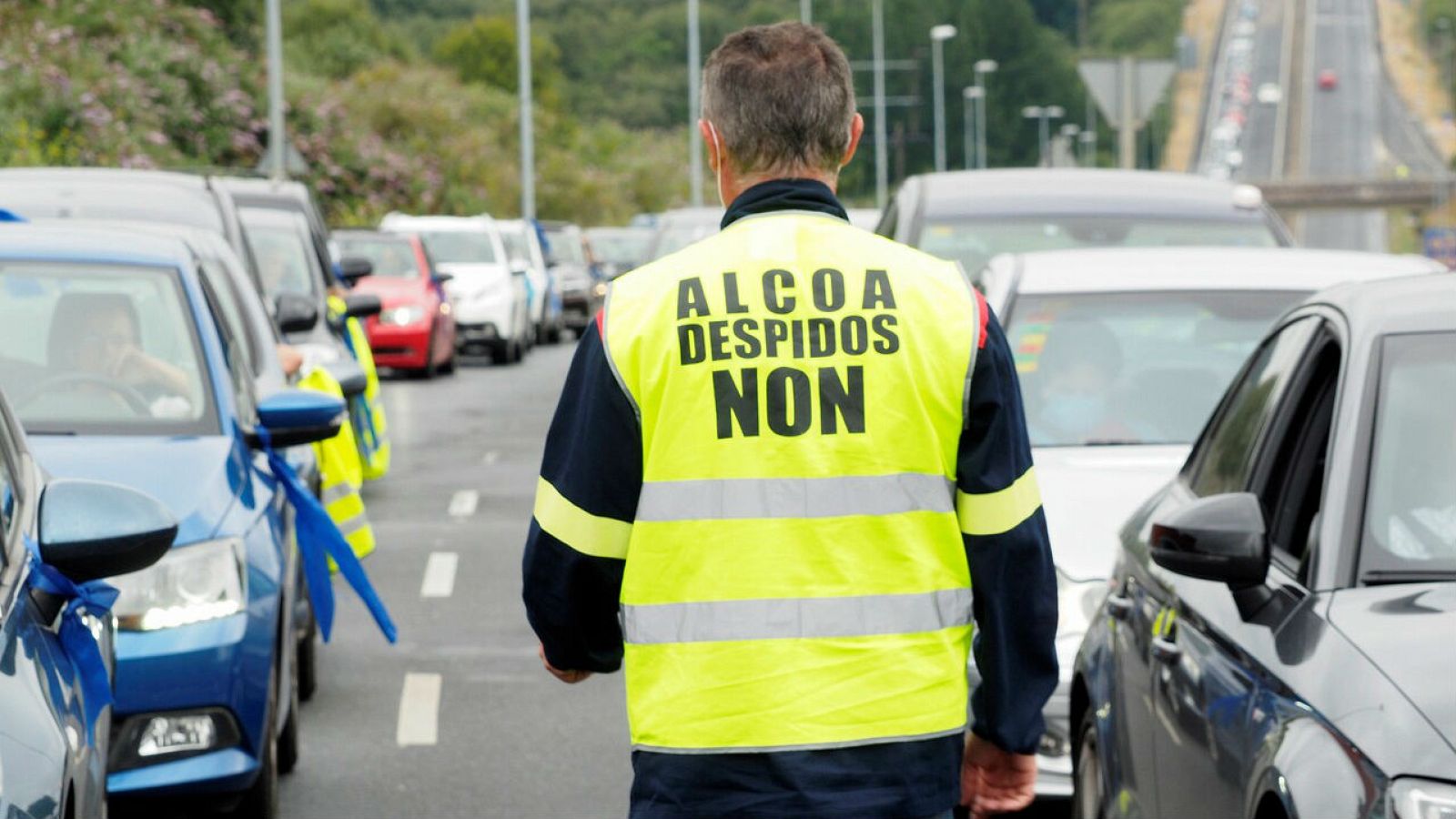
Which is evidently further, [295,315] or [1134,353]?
[295,315]

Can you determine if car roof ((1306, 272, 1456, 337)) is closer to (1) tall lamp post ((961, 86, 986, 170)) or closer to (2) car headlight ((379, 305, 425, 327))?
(2) car headlight ((379, 305, 425, 327))

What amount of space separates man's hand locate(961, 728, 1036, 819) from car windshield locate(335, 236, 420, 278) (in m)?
24.5

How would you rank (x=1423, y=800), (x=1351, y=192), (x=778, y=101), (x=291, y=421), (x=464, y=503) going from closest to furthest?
(x=1423, y=800) < (x=778, y=101) < (x=291, y=421) < (x=464, y=503) < (x=1351, y=192)

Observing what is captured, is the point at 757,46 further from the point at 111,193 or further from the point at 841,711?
the point at 111,193

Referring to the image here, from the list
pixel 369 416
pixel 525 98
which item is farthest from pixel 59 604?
pixel 525 98

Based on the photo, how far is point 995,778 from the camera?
3.70 m

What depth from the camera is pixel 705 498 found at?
3473 millimetres

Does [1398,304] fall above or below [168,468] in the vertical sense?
above

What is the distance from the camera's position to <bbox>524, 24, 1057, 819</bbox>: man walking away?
11.3ft

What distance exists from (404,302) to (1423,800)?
2440 cm

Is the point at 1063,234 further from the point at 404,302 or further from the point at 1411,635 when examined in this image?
the point at 404,302

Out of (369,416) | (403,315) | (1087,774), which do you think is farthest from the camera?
(403,315)

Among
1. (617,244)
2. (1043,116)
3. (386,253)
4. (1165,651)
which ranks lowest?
(1043,116)

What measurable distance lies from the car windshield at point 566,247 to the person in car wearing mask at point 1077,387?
37.7 metres
